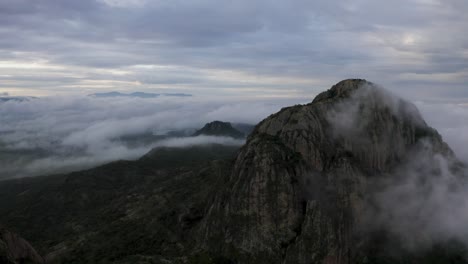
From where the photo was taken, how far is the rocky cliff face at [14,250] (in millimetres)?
152750

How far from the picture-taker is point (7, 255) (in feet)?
501

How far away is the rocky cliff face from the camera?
152750mm

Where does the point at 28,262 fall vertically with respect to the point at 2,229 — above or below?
below

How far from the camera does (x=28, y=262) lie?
177875 millimetres

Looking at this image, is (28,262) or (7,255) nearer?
(7,255)

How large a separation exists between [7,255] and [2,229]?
81.5 feet

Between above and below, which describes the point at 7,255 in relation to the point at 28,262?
above

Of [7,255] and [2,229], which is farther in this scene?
[2,229]

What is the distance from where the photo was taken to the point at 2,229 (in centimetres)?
17325

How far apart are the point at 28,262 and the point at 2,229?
59.0 feet

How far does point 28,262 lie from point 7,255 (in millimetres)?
27602

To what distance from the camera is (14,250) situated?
169m
